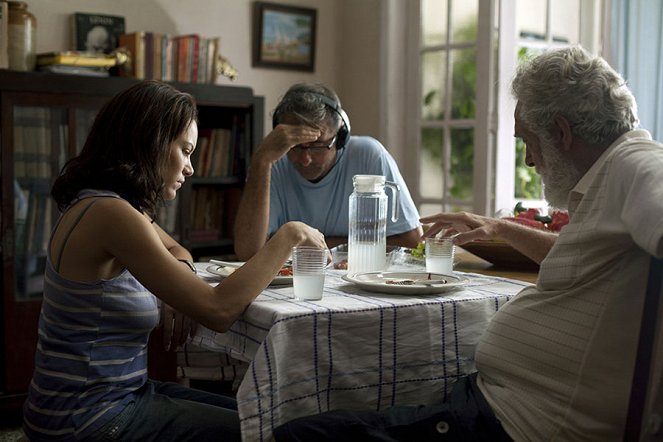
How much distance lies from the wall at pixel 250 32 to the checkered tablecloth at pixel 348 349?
2.38 m

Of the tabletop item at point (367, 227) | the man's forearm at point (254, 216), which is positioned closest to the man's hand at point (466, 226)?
the tabletop item at point (367, 227)

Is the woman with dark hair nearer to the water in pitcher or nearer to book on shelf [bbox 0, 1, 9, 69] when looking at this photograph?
the water in pitcher

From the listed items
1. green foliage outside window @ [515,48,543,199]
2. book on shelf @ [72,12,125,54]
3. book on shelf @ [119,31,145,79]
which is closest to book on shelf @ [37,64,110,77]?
book on shelf @ [119,31,145,79]

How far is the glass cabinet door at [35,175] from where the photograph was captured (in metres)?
3.20

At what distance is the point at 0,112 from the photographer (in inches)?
123

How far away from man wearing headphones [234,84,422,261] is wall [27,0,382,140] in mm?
1465

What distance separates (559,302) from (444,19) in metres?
2.81

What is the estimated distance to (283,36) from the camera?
429 centimetres

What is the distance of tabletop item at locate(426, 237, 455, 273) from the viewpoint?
1.98 m

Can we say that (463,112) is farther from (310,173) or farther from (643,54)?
(310,173)

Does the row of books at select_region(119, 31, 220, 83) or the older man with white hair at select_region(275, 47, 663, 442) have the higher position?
the row of books at select_region(119, 31, 220, 83)

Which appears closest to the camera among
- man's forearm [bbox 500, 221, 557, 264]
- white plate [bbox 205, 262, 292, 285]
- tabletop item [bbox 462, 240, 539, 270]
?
white plate [bbox 205, 262, 292, 285]

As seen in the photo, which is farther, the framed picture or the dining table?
the framed picture

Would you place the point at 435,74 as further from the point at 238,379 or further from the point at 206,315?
the point at 206,315
